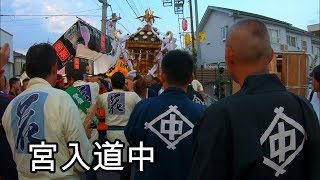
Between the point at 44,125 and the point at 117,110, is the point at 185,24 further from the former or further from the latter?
the point at 44,125

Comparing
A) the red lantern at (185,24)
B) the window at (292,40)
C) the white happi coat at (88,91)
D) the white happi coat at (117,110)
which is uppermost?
the red lantern at (185,24)

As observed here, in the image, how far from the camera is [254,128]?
5.48ft

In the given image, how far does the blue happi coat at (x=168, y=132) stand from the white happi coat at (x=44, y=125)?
0.52 meters

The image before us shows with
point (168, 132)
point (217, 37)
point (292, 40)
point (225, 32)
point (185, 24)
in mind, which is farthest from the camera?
point (217, 37)

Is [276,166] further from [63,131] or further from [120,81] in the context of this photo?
[120,81]

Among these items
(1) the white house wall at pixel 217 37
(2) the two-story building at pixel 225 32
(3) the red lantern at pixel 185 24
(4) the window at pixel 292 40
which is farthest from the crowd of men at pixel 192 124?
(4) the window at pixel 292 40

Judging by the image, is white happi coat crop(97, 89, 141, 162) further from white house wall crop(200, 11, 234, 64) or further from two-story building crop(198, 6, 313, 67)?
white house wall crop(200, 11, 234, 64)

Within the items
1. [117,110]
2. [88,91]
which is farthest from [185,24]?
[88,91]

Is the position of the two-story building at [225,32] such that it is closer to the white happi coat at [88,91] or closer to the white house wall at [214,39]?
the white house wall at [214,39]

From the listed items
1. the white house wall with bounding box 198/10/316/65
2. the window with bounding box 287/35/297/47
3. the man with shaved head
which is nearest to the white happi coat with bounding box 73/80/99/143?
the man with shaved head

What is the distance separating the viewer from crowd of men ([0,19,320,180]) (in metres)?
1.68

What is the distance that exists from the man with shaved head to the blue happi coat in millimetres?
1230

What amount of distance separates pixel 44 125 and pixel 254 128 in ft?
5.54

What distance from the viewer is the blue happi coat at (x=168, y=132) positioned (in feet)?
9.89
